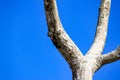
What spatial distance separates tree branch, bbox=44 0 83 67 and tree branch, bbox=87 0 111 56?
265 millimetres

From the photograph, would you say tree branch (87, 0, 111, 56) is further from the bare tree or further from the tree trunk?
the tree trunk

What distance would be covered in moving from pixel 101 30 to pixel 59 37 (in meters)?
0.68

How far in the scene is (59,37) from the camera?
413 cm

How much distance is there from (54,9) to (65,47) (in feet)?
1.71

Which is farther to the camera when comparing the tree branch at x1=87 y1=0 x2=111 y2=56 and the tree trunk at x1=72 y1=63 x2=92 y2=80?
the tree branch at x1=87 y1=0 x2=111 y2=56

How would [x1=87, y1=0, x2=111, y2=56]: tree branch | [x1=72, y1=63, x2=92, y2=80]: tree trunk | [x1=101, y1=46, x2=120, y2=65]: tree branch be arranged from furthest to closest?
[x1=87, y1=0, x2=111, y2=56]: tree branch < [x1=101, y1=46, x2=120, y2=65]: tree branch < [x1=72, y1=63, x2=92, y2=80]: tree trunk

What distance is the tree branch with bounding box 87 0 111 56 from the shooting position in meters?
4.26

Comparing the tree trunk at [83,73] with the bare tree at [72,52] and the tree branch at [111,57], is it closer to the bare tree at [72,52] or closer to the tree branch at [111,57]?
the bare tree at [72,52]

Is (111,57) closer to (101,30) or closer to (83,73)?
(83,73)

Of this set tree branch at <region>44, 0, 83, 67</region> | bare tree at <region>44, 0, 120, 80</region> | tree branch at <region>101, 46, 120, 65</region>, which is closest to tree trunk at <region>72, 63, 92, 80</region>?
bare tree at <region>44, 0, 120, 80</region>

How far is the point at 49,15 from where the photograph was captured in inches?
162

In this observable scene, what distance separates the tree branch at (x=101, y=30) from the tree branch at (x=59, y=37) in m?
0.26

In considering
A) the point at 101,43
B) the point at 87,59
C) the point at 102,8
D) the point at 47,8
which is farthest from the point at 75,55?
the point at 102,8

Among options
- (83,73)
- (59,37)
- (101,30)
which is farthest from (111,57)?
(59,37)
